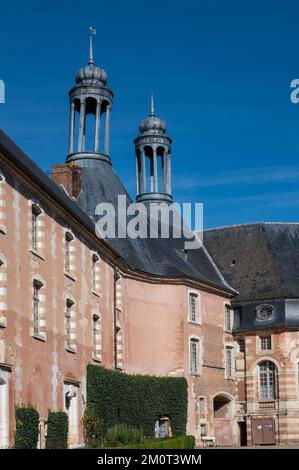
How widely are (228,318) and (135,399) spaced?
10.3 metres

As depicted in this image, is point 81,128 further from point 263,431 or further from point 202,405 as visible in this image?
point 263,431

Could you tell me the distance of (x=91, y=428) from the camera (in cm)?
2894

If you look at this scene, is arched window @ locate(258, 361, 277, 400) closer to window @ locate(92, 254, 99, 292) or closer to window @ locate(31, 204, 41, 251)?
window @ locate(92, 254, 99, 292)

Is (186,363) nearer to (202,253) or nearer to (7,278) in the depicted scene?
(202,253)

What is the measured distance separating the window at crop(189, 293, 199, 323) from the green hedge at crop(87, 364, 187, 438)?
318 cm

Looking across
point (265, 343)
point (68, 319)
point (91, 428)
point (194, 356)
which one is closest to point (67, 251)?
point (68, 319)

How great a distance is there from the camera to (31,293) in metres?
25.0

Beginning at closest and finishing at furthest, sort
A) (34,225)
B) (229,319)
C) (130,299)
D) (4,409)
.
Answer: (4,409)
(34,225)
(130,299)
(229,319)

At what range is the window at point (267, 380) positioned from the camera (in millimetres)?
41969

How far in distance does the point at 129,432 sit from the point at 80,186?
1388 cm

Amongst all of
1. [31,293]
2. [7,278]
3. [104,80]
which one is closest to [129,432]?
[31,293]

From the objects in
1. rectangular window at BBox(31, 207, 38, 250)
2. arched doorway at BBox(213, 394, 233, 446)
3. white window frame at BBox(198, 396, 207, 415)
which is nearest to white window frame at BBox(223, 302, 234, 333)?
arched doorway at BBox(213, 394, 233, 446)

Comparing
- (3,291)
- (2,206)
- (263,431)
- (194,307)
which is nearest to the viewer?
(3,291)

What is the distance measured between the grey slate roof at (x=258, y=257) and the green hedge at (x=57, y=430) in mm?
18591
